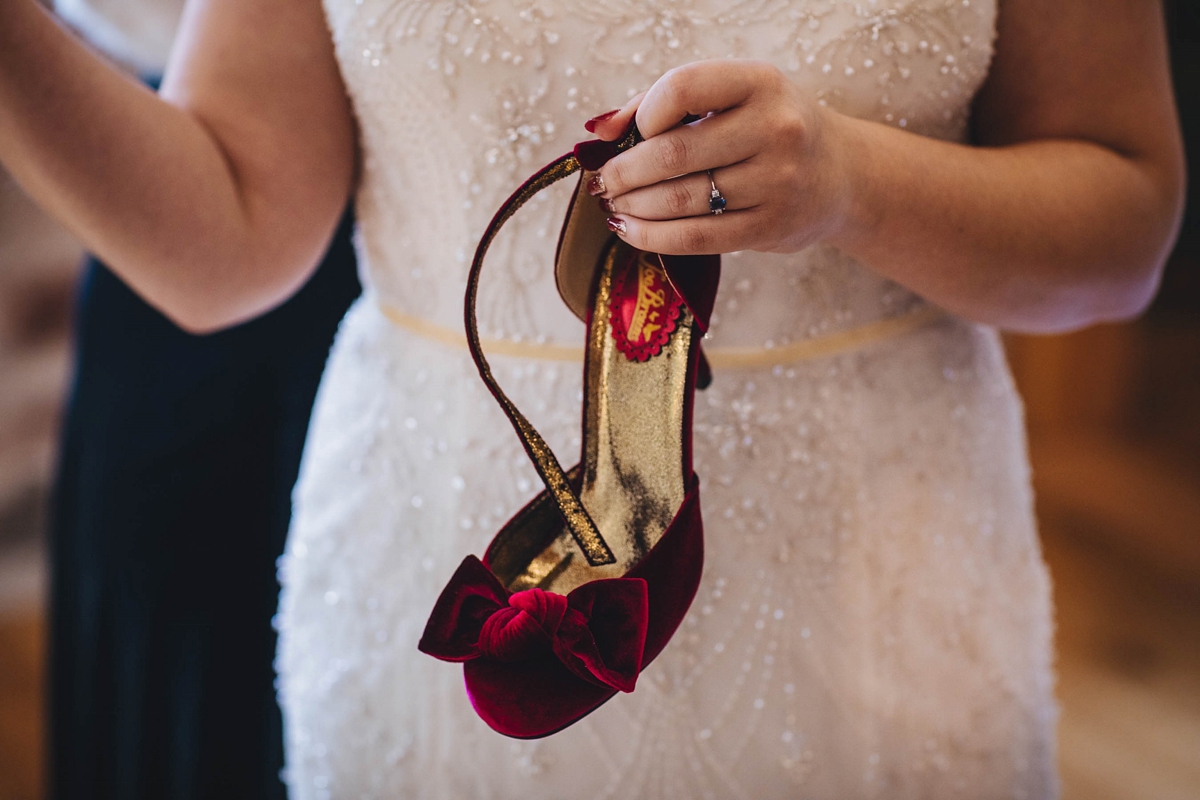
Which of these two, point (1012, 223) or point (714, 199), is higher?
point (714, 199)

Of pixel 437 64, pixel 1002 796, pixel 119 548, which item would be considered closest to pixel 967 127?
pixel 437 64

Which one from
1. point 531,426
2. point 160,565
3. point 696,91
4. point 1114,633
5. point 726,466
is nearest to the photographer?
point 696,91

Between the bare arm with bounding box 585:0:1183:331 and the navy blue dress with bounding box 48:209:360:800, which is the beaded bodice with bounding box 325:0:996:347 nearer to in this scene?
the bare arm with bounding box 585:0:1183:331

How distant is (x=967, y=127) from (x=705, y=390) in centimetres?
30

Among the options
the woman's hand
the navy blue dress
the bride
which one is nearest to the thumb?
the woman's hand

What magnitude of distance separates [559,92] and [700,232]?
0.67 feet

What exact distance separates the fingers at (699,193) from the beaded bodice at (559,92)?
0.56 ft

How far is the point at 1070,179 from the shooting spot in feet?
2.15

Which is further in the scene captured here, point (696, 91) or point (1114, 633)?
point (1114, 633)

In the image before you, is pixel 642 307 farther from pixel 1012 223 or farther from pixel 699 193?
pixel 1012 223

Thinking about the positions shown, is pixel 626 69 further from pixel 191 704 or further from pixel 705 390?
pixel 191 704

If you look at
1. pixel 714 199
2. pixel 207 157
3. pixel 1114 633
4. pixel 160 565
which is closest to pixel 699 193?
pixel 714 199

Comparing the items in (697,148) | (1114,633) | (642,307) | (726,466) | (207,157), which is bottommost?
(1114,633)

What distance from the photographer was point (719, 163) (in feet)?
1.54
